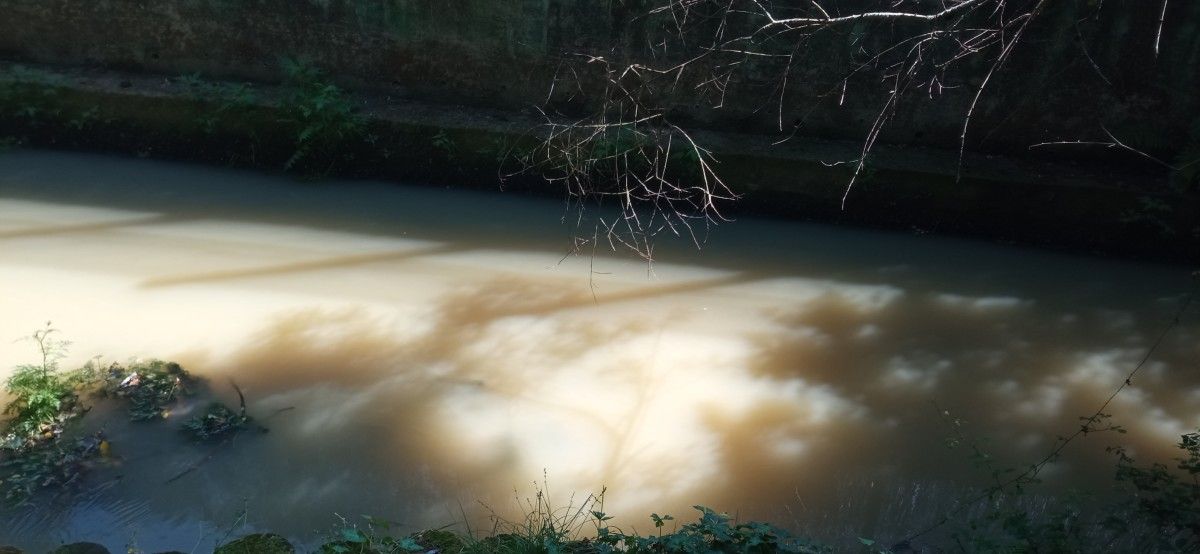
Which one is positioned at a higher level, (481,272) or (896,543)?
(481,272)

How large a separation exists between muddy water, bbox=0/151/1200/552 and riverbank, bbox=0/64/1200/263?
24 centimetres

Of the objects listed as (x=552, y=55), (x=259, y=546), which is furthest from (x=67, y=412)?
(x=552, y=55)

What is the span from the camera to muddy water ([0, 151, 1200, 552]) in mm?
3896

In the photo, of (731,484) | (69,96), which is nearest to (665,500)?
(731,484)

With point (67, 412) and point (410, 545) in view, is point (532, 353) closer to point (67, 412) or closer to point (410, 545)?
point (410, 545)

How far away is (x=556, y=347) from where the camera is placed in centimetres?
491

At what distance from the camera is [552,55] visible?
6770 millimetres


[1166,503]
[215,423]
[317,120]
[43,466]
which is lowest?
[43,466]

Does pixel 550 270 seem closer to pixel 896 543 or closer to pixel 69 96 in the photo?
pixel 896 543

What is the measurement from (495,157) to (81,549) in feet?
13.7

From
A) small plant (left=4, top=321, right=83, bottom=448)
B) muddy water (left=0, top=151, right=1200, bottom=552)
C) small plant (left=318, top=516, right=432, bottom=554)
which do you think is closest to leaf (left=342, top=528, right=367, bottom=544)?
small plant (left=318, top=516, right=432, bottom=554)

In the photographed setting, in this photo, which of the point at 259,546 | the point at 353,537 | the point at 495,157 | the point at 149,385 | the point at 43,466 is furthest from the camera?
the point at 495,157

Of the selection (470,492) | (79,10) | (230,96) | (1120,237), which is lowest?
(470,492)

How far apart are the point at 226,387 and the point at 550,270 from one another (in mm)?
2134
